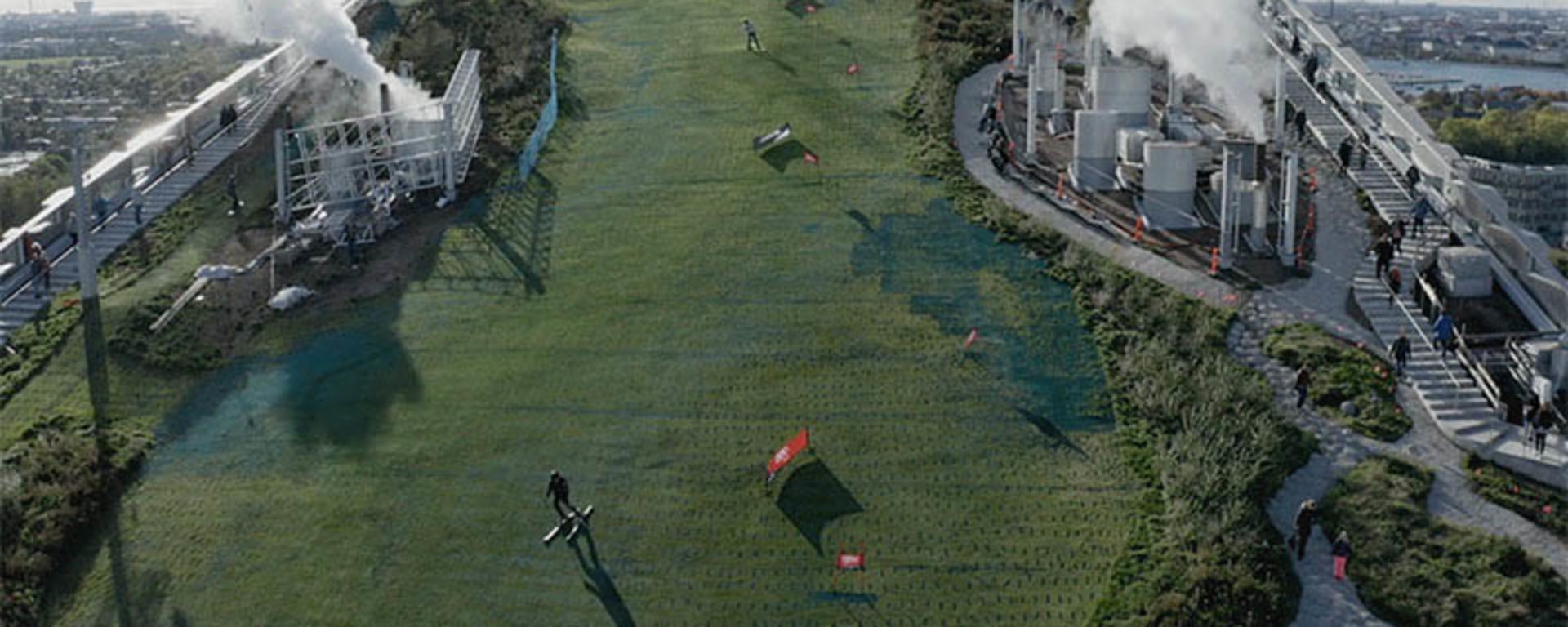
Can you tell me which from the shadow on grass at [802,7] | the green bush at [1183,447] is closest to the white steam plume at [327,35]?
the shadow on grass at [802,7]

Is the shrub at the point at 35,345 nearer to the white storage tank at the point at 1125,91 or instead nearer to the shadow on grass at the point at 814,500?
the shadow on grass at the point at 814,500

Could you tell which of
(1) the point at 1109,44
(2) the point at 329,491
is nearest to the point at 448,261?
(2) the point at 329,491

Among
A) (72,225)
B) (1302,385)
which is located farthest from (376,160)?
(1302,385)

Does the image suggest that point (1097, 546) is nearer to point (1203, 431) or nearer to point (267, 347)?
point (1203, 431)

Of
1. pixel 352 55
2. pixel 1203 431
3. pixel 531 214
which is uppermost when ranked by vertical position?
pixel 352 55

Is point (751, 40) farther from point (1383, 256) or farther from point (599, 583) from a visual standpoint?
point (599, 583)
